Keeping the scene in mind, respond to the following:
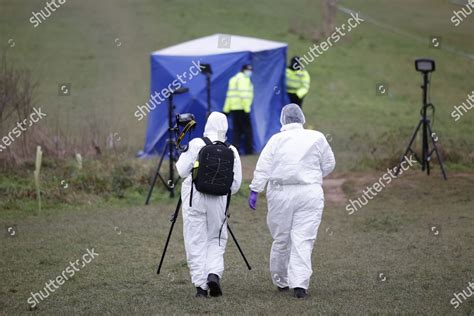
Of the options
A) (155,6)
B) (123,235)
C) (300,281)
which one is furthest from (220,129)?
(155,6)

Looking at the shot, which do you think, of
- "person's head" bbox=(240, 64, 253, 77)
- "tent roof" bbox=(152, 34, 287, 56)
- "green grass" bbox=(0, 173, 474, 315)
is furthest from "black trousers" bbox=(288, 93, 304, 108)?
"green grass" bbox=(0, 173, 474, 315)

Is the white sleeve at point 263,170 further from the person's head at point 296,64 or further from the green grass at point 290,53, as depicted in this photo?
the person's head at point 296,64

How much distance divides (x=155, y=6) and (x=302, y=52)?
1107cm

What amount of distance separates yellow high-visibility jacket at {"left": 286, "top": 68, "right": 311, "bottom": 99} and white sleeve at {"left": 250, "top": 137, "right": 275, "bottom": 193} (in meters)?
13.1

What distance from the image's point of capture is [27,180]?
17.9 m

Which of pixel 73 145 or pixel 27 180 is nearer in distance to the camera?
pixel 27 180

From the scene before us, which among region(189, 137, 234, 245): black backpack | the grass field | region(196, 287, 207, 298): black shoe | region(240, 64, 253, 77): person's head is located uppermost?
region(189, 137, 234, 245): black backpack

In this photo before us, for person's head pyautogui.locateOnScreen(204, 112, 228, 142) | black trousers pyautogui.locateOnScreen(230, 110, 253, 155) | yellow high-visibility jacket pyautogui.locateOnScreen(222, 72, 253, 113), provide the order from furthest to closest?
1. black trousers pyautogui.locateOnScreen(230, 110, 253, 155)
2. yellow high-visibility jacket pyautogui.locateOnScreen(222, 72, 253, 113)
3. person's head pyautogui.locateOnScreen(204, 112, 228, 142)

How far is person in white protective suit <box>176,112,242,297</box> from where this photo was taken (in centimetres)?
984

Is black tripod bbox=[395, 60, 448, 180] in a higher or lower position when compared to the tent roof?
lower

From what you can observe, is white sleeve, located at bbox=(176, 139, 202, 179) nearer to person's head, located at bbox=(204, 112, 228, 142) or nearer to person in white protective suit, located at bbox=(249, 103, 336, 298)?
person's head, located at bbox=(204, 112, 228, 142)

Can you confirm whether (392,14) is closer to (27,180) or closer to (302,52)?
(302,52)

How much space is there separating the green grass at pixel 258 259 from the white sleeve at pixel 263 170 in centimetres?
121

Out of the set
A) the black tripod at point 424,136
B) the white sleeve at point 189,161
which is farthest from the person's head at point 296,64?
the white sleeve at point 189,161
